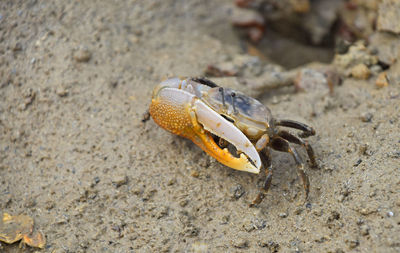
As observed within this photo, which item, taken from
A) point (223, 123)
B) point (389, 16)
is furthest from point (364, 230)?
point (389, 16)

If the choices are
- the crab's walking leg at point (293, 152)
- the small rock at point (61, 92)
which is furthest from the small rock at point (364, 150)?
the small rock at point (61, 92)

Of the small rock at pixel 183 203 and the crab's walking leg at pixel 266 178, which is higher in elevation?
the crab's walking leg at pixel 266 178

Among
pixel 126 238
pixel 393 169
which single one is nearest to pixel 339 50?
pixel 393 169

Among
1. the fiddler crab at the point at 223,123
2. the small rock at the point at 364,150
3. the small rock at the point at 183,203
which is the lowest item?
the small rock at the point at 364,150

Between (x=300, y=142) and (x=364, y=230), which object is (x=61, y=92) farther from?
(x=364, y=230)

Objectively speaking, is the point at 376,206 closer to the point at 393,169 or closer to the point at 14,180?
the point at 393,169

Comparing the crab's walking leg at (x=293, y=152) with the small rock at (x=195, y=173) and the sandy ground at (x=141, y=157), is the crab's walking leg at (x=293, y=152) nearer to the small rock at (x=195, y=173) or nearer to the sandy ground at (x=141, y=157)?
the sandy ground at (x=141, y=157)

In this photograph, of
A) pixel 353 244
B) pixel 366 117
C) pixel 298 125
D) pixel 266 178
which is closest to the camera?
pixel 353 244
